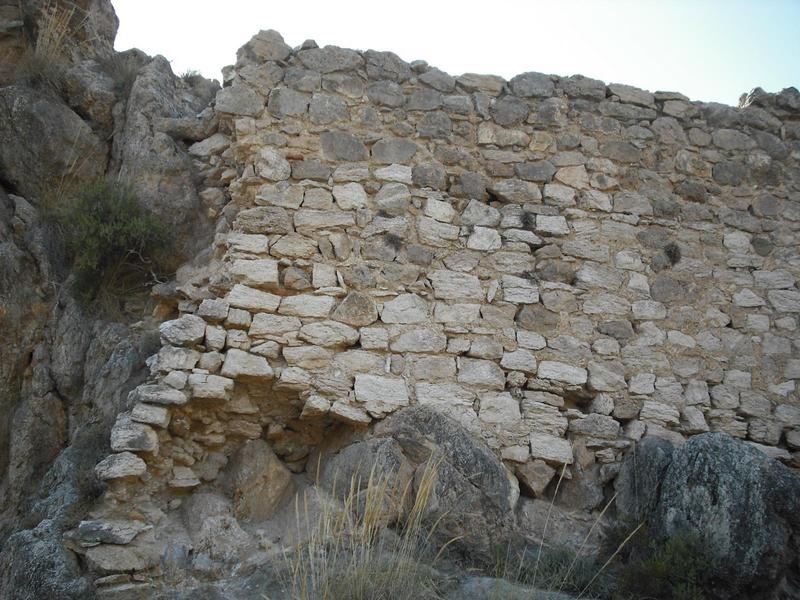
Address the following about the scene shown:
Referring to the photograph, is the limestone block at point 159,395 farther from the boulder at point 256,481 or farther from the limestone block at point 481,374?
the limestone block at point 481,374

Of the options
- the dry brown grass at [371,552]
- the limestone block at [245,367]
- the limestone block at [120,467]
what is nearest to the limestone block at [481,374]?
the dry brown grass at [371,552]

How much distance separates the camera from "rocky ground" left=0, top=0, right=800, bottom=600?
384cm

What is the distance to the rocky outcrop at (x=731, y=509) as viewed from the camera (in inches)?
146

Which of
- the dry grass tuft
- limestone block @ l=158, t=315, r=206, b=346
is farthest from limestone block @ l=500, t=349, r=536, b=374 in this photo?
the dry grass tuft

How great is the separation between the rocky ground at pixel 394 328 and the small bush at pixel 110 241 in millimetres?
125

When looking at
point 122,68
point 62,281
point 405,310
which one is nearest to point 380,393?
point 405,310

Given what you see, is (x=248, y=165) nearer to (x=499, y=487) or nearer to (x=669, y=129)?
(x=499, y=487)

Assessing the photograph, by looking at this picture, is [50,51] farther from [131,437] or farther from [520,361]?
[520,361]

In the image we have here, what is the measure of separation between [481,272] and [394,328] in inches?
30.6

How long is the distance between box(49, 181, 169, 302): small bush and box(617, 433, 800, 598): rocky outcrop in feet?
12.1

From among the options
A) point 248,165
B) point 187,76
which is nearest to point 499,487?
point 248,165

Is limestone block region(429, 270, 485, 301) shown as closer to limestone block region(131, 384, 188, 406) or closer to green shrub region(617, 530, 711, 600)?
limestone block region(131, 384, 188, 406)

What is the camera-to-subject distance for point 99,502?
3748mm

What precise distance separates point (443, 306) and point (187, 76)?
11.2 feet
